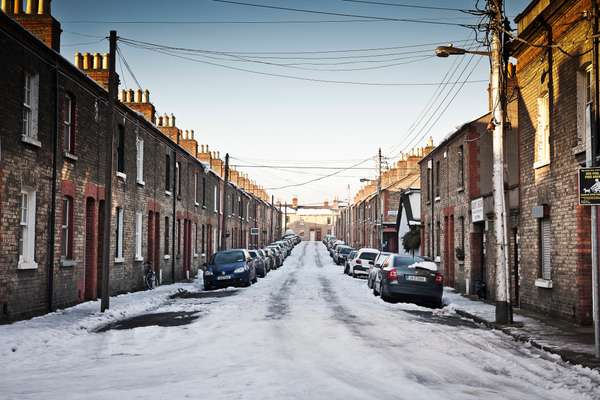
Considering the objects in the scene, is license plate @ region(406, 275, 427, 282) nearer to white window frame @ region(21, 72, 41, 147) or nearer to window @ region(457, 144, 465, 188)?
window @ region(457, 144, 465, 188)

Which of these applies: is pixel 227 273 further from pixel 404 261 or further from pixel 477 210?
pixel 477 210

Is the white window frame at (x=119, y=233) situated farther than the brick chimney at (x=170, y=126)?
No

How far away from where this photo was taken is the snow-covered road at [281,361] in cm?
724

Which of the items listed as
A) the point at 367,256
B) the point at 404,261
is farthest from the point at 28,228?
the point at 367,256

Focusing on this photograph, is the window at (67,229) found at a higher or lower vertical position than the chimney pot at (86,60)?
lower

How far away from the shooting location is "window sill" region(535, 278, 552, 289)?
1589 centimetres

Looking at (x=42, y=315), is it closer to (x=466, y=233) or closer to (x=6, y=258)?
(x=6, y=258)

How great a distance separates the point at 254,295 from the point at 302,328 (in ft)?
31.4

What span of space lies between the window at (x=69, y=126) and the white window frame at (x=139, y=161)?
20.7 ft

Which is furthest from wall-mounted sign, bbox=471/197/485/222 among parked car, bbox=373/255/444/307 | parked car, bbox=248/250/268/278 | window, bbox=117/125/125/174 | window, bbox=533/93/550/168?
parked car, bbox=248/250/268/278

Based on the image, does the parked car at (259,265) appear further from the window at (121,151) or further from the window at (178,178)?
the window at (121,151)

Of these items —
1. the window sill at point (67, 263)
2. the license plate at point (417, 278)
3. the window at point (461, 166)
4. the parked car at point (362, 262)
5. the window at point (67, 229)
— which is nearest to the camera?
the window sill at point (67, 263)

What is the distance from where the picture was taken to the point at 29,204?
15297 mm

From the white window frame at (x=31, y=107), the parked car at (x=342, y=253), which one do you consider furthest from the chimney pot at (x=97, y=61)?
the parked car at (x=342, y=253)
